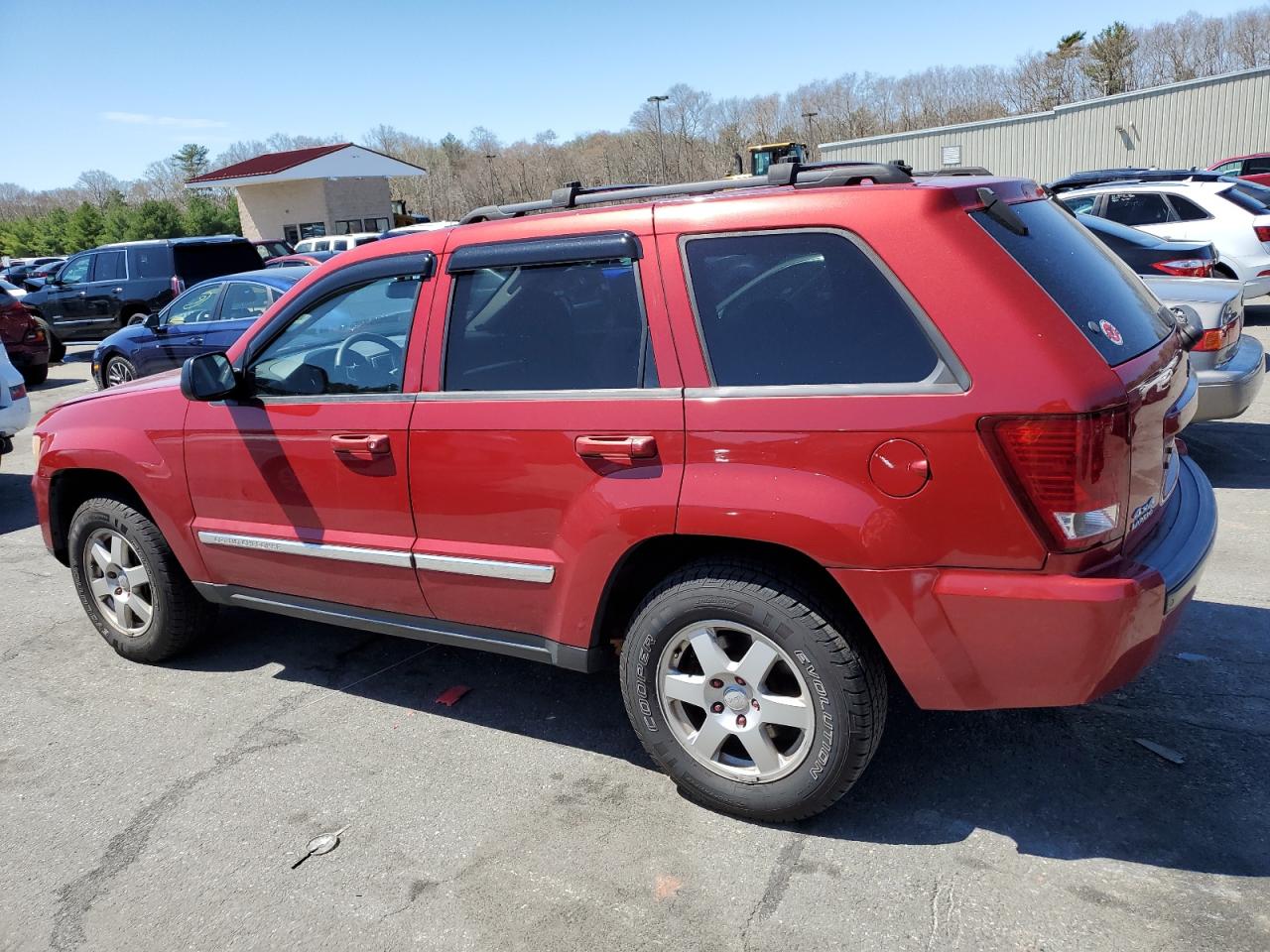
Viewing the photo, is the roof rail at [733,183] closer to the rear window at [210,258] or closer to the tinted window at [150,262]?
the rear window at [210,258]

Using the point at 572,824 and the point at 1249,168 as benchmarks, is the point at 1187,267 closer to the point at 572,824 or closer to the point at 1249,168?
the point at 572,824

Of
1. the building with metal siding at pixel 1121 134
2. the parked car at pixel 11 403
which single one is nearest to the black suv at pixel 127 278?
the parked car at pixel 11 403

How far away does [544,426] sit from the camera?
3.33 metres

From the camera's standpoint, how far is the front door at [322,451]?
3.76 m

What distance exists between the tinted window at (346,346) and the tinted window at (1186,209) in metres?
11.7

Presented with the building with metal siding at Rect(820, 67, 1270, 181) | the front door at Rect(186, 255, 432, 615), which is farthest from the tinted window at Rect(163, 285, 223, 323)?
the building with metal siding at Rect(820, 67, 1270, 181)

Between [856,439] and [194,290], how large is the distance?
403 inches

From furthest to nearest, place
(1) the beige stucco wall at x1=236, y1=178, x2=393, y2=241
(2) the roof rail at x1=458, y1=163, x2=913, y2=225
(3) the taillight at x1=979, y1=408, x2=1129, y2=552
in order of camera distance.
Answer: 1. (1) the beige stucco wall at x1=236, y1=178, x2=393, y2=241
2. (2) the roof rail at x1=458, y1=163, x2=913, y2=225
3. (3) the taillight at x1=979, y1=408, x2=1129, y2=552

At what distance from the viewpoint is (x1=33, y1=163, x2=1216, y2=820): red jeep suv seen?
8.98 feet

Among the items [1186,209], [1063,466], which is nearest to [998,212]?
[1063,466]

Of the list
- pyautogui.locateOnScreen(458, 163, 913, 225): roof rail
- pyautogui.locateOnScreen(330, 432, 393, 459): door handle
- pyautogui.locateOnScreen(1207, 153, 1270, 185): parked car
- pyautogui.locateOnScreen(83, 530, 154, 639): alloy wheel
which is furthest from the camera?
pyautogui.locateOnScreen(1207, 153, 1270, 185): parked car

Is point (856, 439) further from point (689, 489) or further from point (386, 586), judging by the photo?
point (386, 586)

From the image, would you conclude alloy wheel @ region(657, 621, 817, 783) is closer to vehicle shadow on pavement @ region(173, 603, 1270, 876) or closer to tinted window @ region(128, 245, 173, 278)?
vehicle shadow on pavement @ region(173, 603, 1270, 876)

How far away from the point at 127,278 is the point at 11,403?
32.1 ft
